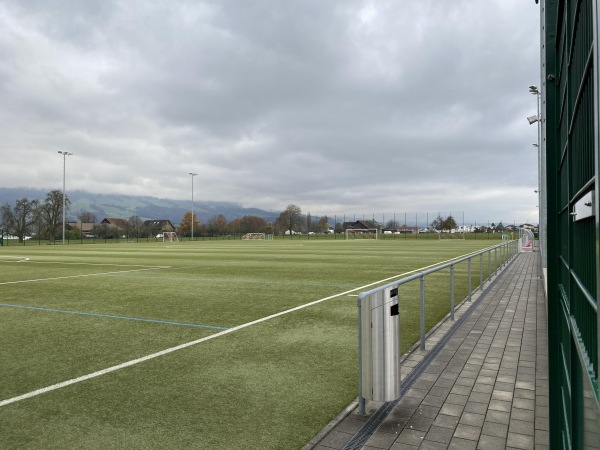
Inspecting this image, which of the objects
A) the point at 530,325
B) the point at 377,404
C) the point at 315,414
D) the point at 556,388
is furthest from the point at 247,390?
the point at 530,325

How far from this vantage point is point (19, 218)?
7156cm

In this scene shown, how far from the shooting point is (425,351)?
620cm

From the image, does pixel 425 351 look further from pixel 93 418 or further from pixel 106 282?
pixel 106 282

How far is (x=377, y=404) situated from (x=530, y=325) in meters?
4.76

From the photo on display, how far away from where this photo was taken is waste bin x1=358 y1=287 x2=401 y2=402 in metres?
4.11

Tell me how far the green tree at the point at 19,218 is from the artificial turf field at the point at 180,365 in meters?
69.1

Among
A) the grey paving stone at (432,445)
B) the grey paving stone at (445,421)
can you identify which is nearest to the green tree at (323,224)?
the grey paving stone at (445,421)

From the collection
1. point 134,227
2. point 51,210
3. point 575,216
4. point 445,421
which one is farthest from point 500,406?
point 134,227

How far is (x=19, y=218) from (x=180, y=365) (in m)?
78.1

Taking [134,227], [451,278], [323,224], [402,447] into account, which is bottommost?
[402,447]

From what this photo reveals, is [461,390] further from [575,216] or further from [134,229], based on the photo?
[134,229]

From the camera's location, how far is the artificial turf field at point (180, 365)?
3.81m

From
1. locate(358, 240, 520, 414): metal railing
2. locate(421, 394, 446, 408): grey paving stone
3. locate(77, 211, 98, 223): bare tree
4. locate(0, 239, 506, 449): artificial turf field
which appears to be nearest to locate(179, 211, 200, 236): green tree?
locate(77, 211, 98, 223): bare tree

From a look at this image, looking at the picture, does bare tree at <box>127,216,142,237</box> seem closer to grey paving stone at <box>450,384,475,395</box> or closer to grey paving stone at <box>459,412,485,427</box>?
grey paving stone at <box>450,384,475,395</box>
